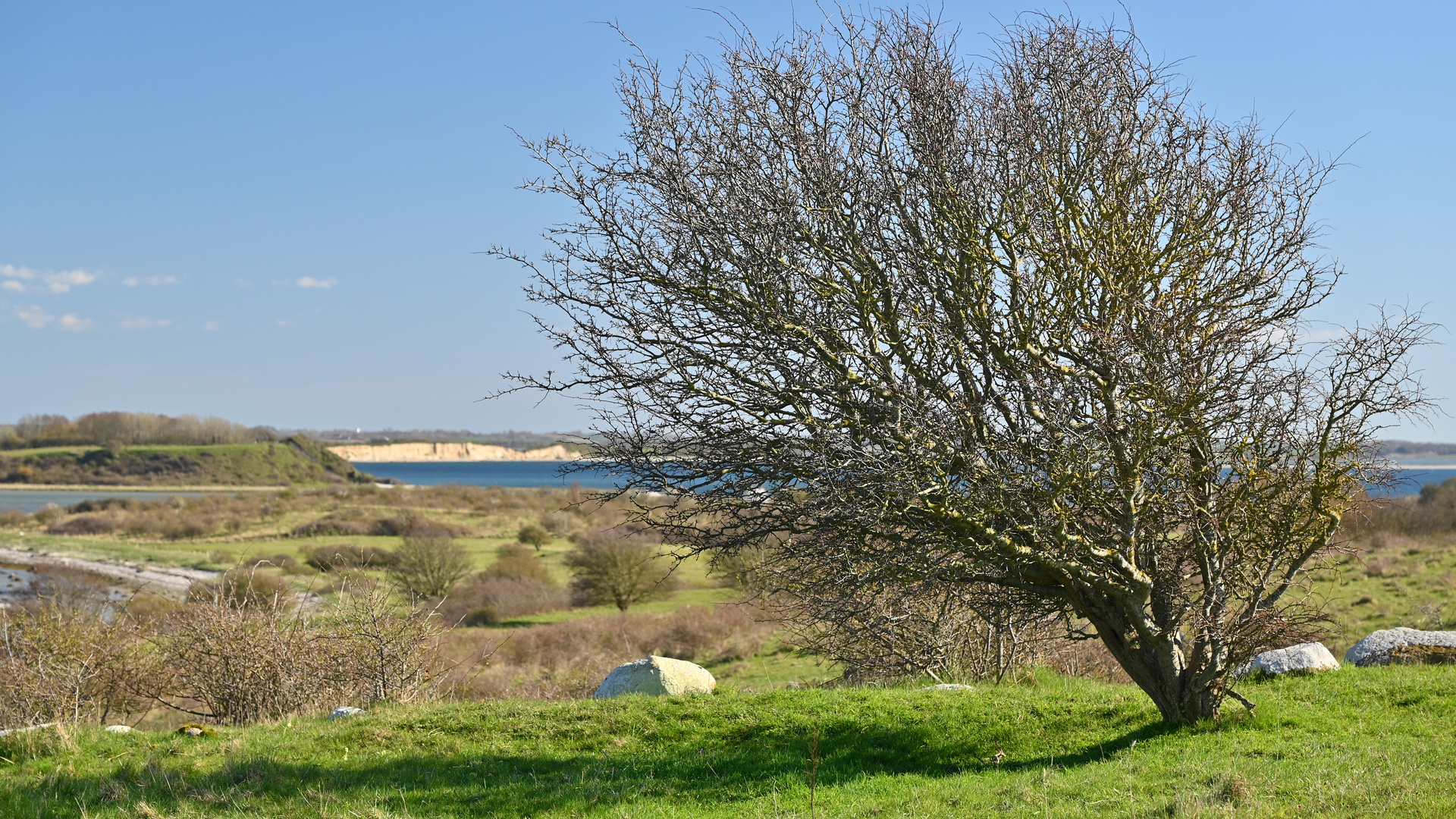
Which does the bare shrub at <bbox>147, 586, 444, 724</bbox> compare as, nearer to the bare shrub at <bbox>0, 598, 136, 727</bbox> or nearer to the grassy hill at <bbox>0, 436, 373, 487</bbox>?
the bare shrub at <bbox>0, 598, 136, 727</bbox>

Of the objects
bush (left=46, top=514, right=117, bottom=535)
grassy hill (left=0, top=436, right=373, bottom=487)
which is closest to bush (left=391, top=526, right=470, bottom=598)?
bush (left=46, top=514, right=117, bottom=535)

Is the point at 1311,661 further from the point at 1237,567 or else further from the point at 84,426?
the point at 84,426

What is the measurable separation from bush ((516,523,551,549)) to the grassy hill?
69.8 metres

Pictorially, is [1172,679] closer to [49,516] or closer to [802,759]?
[802,759]

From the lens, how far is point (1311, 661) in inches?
462

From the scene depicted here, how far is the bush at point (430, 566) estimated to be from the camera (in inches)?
1390

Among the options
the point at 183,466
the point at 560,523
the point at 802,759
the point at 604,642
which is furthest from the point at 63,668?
the point at 183,466

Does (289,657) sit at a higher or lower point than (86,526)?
higher

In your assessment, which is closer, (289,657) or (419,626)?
(289,657)

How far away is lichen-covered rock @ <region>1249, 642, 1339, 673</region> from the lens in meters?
11.6

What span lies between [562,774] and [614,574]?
27.3m

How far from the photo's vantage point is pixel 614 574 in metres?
35.9

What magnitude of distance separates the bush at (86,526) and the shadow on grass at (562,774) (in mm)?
65201

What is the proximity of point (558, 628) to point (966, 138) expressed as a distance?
23.5 m
